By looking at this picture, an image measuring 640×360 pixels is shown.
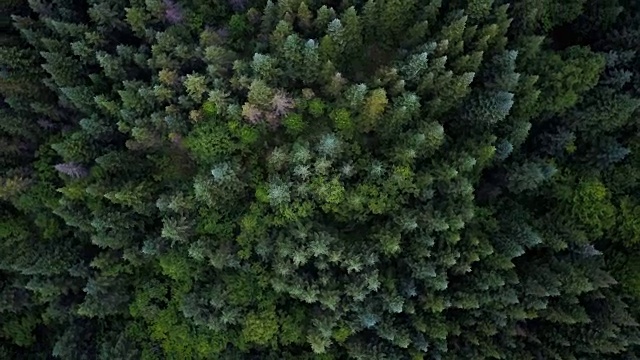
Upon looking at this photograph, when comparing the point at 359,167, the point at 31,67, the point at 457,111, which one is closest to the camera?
the point at 359,167

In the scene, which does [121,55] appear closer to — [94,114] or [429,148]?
[94,114]

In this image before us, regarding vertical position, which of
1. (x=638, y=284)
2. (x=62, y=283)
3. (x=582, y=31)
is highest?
(x=582, y=31)

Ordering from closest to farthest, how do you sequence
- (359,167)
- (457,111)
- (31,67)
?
1. (359,167)
2. (457,111)
3. (31,67)

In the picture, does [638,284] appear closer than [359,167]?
No

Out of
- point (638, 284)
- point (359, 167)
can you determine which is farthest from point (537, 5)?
point (638, 284)

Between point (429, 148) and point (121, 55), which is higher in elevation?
point (429, 148)

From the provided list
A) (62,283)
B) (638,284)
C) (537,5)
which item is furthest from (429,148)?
(62,283)
